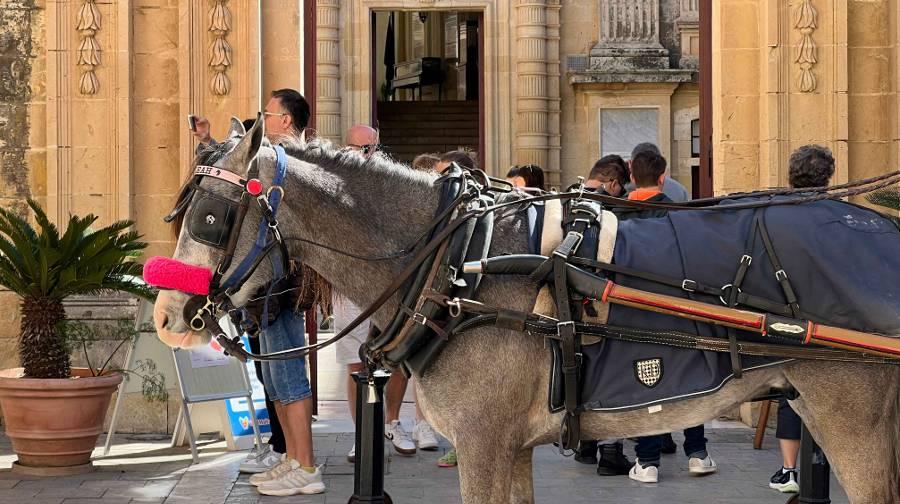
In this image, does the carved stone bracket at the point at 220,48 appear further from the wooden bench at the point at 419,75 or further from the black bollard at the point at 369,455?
the wooden bench at the point at 419,75

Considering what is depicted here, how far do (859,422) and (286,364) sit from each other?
136 inches

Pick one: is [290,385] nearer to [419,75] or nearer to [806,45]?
[806,45]

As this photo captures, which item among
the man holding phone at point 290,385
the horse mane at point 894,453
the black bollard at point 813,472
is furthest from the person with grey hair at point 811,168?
the man holding phone at point 290,385

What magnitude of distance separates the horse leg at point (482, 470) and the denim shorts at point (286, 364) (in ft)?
9.41

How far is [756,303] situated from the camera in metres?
4.17

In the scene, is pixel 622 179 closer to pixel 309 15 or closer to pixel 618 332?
pixel 309 15

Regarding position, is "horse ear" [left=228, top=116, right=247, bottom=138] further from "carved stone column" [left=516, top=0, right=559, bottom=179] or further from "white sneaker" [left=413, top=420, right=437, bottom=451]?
"carved stone column" [left=516, top=0, right=559, bottom=179]

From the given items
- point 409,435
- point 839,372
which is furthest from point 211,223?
point 409,435

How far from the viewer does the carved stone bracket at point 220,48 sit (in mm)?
9039

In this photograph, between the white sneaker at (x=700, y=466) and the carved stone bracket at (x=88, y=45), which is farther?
the carved stone bracket at (x=88, y=45)

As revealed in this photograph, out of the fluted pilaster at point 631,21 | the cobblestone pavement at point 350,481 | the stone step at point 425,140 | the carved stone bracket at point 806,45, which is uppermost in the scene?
the fluted pilaster at point 631,21

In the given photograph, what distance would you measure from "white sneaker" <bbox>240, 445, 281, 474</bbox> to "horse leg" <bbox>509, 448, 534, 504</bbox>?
11.0ft

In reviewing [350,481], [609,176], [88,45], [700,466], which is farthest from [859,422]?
[88,45]

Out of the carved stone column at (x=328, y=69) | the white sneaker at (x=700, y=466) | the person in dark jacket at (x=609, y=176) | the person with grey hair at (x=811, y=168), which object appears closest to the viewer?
the person with grey hair at (x=811, y=168)
